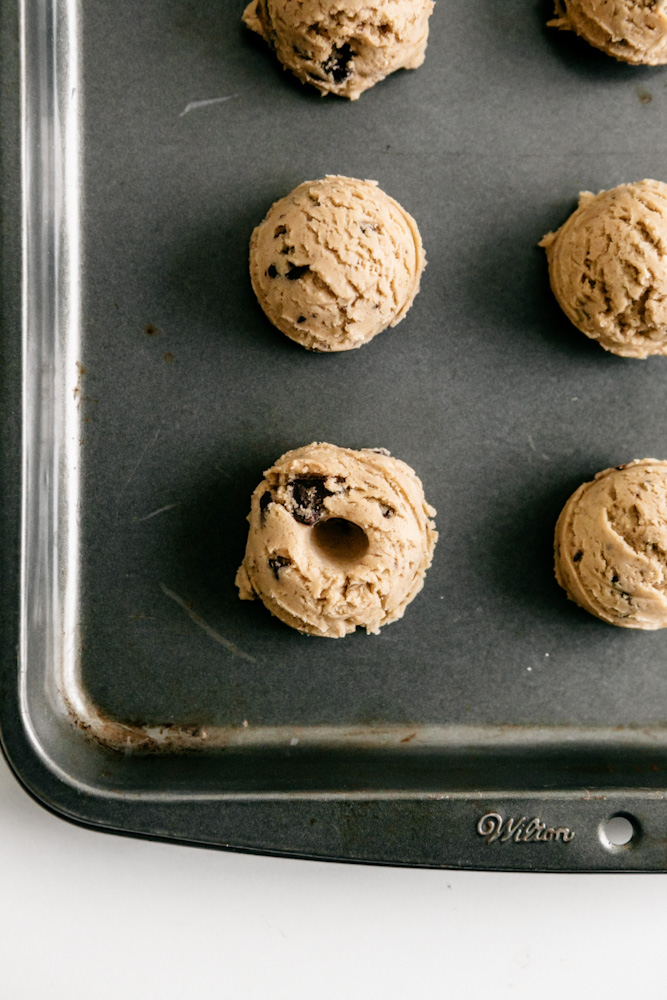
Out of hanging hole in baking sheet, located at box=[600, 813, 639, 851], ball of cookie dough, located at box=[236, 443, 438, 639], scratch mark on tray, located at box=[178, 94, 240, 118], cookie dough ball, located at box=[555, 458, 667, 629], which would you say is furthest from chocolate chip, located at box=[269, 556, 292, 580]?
scratch mark on tray, located at box=[178, 94, 240, 118]

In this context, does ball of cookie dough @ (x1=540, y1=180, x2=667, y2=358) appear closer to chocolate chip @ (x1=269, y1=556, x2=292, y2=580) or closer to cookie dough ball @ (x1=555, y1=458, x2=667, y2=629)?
cookie dough ball @ (x1=555, y1=458, x2=667, y2=629)

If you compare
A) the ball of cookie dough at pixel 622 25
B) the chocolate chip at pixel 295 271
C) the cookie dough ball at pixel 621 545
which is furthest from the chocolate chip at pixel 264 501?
the ball of cookie dough at pixel 622 25

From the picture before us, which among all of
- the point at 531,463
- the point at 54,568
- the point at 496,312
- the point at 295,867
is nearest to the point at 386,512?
the point at 531,463

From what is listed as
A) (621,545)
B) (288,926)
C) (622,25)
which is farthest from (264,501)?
(622,25)

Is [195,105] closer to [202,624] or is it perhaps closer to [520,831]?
[202,624]

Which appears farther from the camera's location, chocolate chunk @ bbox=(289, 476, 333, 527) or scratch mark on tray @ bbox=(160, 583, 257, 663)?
scratch mark on tray @ bbox=(160, 583, 257, 663)
